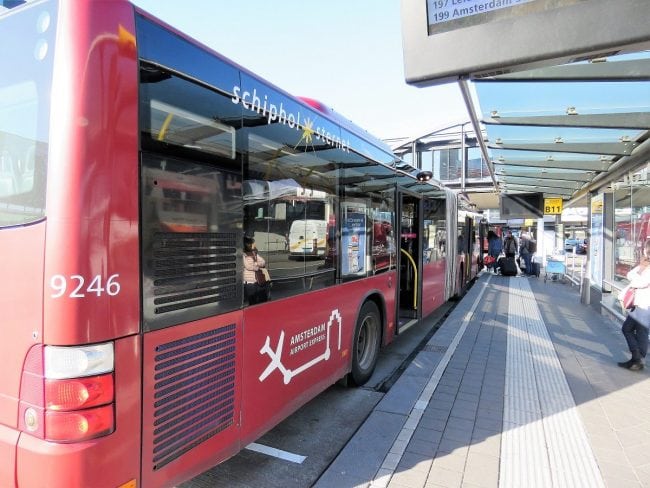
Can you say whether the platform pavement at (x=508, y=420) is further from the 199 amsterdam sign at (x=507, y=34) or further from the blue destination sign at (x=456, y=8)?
the blue destination sign at (x=456, y=8)

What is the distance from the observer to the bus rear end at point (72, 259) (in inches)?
69.6

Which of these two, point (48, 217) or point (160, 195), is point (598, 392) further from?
point (48, 217)

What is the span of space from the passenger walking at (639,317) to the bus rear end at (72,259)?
18.6 ft

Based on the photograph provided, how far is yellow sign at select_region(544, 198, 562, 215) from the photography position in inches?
549

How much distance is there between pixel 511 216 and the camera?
1414 centimetres

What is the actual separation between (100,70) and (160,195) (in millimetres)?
590

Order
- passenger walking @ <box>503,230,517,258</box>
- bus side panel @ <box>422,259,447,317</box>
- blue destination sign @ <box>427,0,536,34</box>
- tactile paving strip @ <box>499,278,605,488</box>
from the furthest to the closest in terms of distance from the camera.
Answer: passenger walking @ <box>503,230,517,258</box>
bus side panel @ <box>422,259,447,317</box>
tactile paving strip @ <box>499,278,605,488</box>
blue destination sign @ <box>427,0,536,34</box>

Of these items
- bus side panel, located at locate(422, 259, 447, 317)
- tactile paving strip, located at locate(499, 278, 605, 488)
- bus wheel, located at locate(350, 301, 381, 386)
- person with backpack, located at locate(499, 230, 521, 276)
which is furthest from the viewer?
person with backpack, located at locate(499, 230, 521, 276)

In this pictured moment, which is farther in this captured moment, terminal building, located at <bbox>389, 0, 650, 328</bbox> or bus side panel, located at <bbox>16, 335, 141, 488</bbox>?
terminal building, located at <bbox>389, 0, 650, 328</bbox>

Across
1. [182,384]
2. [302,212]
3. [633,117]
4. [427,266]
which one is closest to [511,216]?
[427,266]

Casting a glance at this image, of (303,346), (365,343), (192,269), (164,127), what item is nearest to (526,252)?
(365,343)

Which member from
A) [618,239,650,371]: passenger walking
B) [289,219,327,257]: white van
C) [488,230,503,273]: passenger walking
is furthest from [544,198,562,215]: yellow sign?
[289,219,327,257]: white van

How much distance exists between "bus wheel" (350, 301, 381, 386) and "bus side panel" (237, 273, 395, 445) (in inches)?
9.0

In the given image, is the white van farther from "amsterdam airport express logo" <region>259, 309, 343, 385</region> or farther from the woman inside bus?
"amsterdam airport express logo" <region>259, 309, 343, 385</region>
